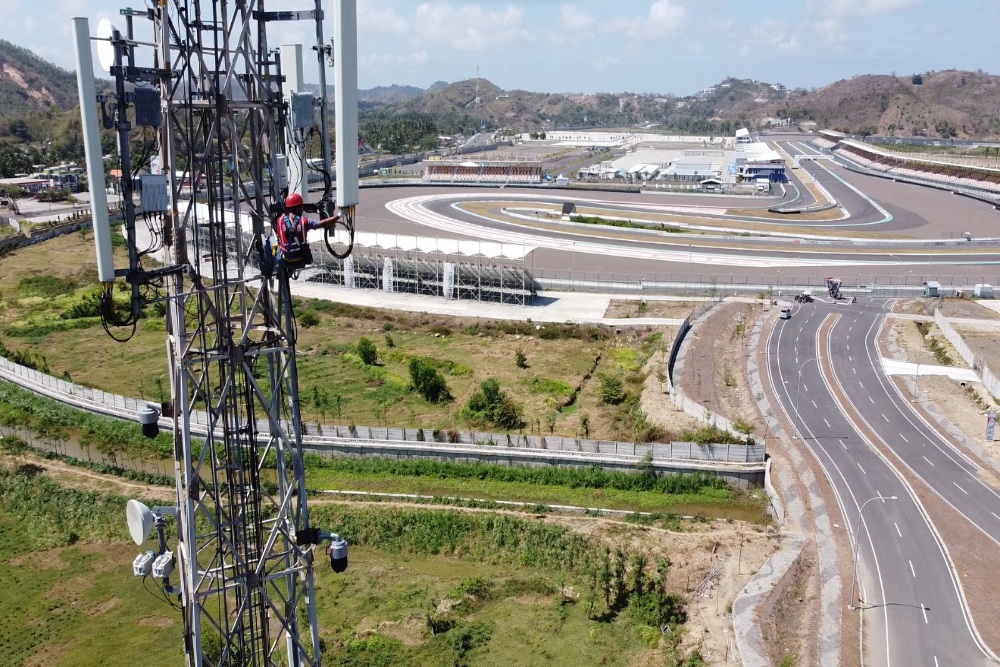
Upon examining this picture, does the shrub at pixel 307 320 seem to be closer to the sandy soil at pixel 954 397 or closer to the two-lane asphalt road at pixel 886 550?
the two-lane asphalt road at pixel 886 550

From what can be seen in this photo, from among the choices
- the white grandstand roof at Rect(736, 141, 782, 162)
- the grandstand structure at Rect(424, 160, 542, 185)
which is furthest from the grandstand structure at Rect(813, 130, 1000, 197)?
the grandstand structure at Rect(424, 160, 542, 185)

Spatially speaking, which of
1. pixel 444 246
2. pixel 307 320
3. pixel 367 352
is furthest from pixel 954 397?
pixel 307 320

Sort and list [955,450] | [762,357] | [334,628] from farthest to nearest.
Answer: [762,357] → [955,450] → [334,628]

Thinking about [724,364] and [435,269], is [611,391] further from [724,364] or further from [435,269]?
[435,269]

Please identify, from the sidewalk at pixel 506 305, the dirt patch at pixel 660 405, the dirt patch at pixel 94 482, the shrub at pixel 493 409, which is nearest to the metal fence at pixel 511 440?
the shrub at pixel 493 409

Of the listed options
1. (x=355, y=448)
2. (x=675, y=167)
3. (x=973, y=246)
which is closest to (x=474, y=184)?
(x=675, y=167)

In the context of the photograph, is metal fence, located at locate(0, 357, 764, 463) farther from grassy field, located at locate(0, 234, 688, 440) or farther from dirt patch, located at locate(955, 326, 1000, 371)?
dirt patch, located at locate(955, 326, 1000, 371)

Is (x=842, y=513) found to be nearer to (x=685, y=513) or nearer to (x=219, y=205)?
(x=685, y=513)
